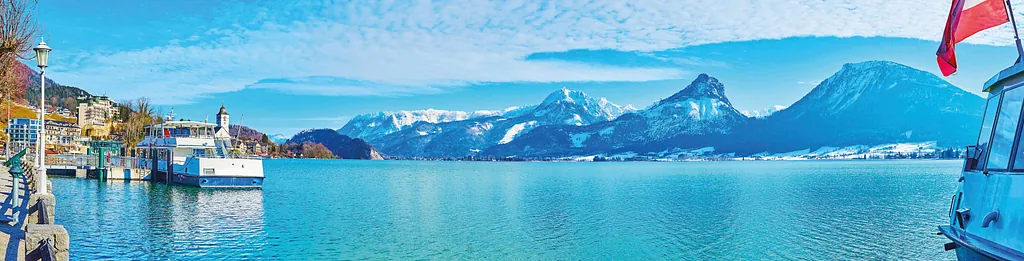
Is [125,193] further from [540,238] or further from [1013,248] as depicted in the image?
[1013,248]

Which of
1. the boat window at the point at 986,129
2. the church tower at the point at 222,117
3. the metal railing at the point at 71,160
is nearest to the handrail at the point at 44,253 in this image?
the boat window at the point at 986,129

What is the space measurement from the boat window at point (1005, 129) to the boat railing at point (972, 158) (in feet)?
3.57

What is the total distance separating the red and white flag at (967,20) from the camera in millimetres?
15000

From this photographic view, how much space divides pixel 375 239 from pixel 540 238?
808 centimetres

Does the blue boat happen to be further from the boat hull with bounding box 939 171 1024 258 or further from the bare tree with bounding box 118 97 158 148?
the bare tree with bounding box 118 97 158 148

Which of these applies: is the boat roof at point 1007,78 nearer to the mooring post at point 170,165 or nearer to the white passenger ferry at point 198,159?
the white passenger ferry at point 198,159

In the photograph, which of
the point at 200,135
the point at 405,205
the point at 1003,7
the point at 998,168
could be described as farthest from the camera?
the point at 200,135

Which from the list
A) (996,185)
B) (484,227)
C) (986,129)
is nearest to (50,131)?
(484,227)

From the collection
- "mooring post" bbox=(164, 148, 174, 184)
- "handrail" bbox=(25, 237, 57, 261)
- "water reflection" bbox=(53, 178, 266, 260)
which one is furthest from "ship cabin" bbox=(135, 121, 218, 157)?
"handrail" bbox=(25, 237, 57, 261)

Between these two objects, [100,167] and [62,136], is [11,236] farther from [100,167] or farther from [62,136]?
[62,136]

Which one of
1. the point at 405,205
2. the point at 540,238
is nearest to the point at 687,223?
the point at 540,238

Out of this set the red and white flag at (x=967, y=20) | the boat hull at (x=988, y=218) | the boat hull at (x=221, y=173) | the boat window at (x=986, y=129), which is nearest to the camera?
the boat hull at (x=988, y=218)

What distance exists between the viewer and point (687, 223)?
4231 cm

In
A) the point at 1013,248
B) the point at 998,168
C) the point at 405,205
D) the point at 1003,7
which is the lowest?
the point at 405,205
